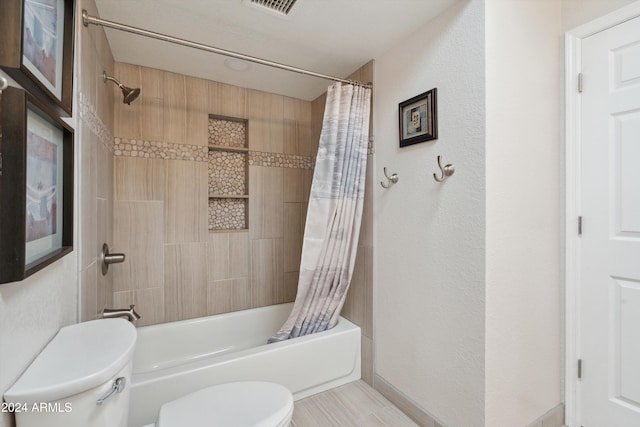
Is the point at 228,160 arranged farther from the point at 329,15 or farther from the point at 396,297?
the point at 396,297

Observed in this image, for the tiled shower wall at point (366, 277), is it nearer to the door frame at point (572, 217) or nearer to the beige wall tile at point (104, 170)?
the door frame at point (572, 217)

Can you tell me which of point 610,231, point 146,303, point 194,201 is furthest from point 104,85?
point 610,231

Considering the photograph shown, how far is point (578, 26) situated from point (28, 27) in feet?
7.49

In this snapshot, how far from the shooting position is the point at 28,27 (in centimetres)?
72

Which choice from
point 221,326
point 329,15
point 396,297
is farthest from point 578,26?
point 221,326

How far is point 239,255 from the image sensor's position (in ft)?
7.95

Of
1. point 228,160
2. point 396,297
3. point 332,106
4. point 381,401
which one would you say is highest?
point 332,106

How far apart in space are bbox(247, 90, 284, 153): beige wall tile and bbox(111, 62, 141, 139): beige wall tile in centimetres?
80

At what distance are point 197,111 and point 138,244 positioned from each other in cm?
109

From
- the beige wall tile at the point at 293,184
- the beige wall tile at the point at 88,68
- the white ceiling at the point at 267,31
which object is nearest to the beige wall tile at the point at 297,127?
the beige wall tile at the point at 293,184

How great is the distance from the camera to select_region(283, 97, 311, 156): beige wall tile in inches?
103

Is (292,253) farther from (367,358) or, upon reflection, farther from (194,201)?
(367,358)

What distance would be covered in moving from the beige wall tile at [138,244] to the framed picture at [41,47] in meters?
1.22

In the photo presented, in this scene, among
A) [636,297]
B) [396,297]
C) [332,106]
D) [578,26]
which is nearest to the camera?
[636,297]
